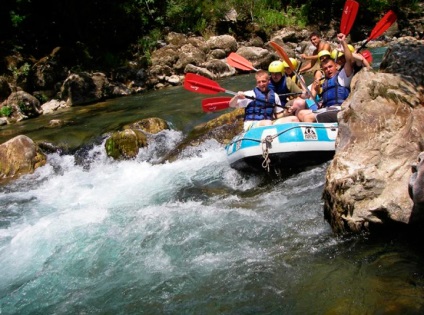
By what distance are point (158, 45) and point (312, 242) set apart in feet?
45.5

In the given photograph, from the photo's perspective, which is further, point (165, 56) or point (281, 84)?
point (165, 56)

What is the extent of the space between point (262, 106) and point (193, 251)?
102 inches

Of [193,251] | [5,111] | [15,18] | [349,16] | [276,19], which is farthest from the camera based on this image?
[276,19]

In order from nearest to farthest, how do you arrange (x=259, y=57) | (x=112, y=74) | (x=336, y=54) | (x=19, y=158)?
1. (x=336, y=54)
2. (x=19, y=158)
3. (x=112, y=74)
4. (x=259, y=57)

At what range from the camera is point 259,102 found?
561 cm

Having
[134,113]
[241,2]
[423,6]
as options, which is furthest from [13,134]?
[423,6]

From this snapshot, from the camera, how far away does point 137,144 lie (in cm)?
718

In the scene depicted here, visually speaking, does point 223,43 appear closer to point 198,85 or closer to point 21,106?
point 21,106

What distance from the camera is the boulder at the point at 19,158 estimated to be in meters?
6.99

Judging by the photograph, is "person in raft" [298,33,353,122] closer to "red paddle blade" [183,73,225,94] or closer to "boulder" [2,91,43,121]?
"red paddle blade" [183,73,225,94]

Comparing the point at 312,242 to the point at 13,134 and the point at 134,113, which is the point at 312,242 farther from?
the point at 13,134

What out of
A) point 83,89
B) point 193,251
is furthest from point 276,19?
point 193,251

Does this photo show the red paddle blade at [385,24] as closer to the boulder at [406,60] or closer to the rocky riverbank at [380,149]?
the rocky riverbank at [380,149]

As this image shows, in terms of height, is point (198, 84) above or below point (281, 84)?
above
